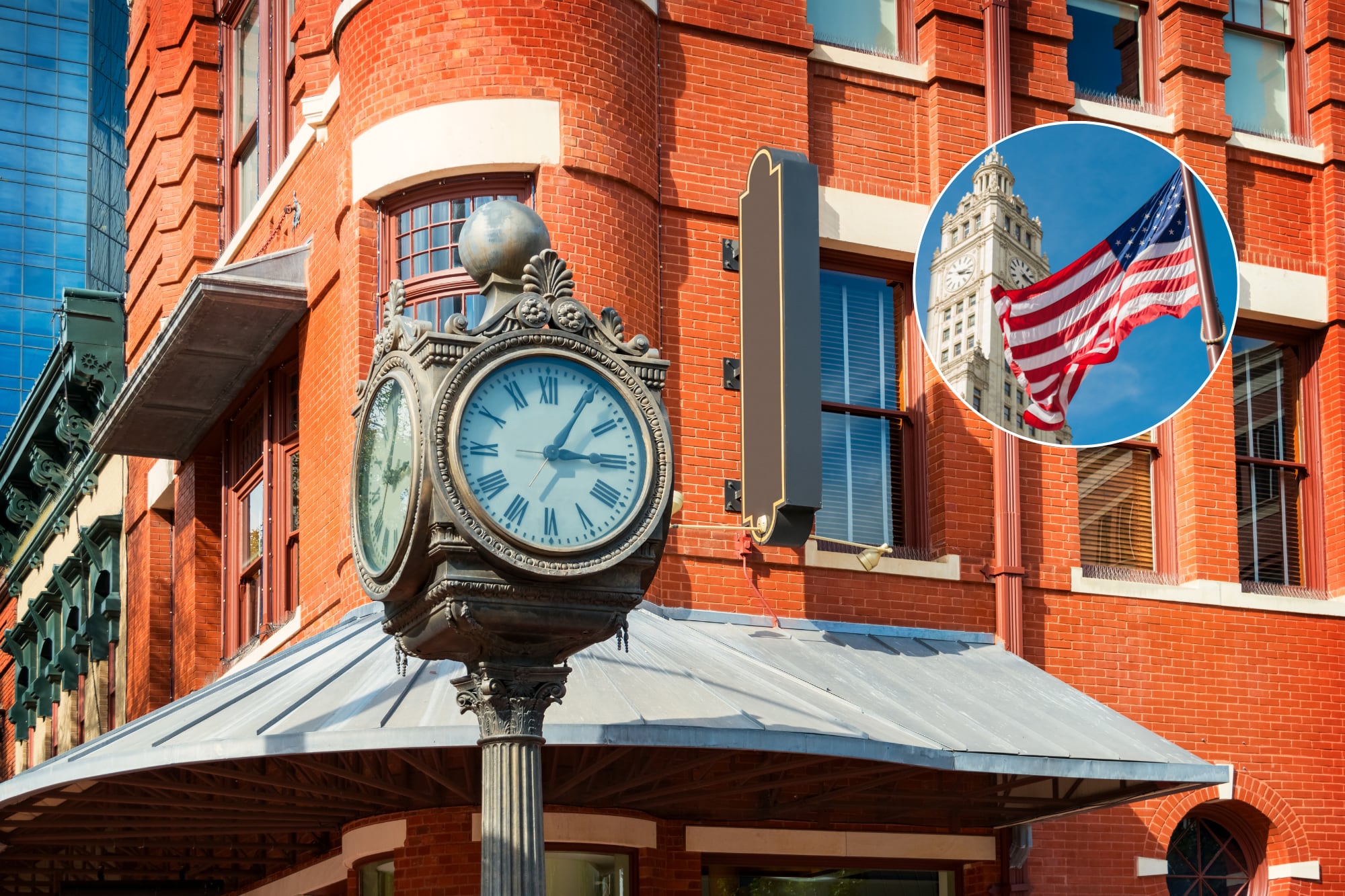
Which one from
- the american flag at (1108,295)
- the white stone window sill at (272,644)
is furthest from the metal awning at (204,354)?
the american flag at (1108,295)

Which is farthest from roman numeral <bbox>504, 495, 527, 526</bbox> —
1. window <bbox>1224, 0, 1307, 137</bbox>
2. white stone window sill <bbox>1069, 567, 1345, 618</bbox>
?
window <bbox>1224, 0, 1307, 137</bbox>

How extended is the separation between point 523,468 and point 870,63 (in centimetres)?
1013

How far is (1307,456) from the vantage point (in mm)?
18938

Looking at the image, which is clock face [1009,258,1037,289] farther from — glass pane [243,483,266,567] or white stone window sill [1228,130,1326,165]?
glass pane [243,483,266,567]

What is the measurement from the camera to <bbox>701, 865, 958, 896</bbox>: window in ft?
51.0

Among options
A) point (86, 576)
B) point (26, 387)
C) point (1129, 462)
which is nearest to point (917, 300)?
point (1129, 462)

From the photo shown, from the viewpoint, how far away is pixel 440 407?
26.1 ft

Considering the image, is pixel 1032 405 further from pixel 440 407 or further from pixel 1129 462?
pixel 440 407

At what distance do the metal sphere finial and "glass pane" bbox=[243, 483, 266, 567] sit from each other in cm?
1137

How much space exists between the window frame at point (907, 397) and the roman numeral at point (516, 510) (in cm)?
903

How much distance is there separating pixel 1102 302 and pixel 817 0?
3642mm

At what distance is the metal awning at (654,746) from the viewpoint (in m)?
12.1

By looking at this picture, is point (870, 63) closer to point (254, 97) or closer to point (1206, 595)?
point (1206, 595)

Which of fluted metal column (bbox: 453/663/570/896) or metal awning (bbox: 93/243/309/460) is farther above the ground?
metal awning (bbox: 93/243/309/460)
